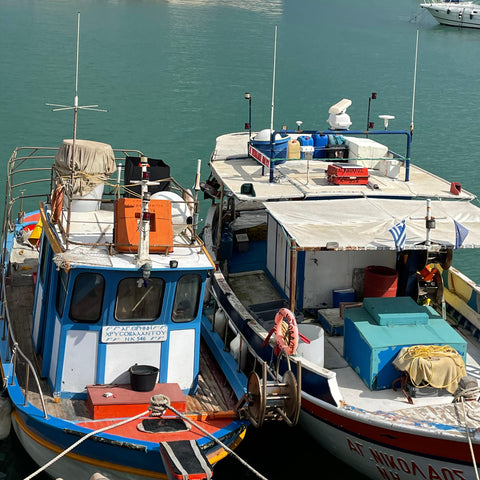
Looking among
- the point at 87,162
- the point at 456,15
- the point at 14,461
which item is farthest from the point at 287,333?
the point at 456,15

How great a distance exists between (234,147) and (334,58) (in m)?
38.2

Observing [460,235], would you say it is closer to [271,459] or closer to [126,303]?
[271,459]

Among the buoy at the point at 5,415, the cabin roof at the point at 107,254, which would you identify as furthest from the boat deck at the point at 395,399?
the buoy at the point at 5,415

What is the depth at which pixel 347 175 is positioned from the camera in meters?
15.9

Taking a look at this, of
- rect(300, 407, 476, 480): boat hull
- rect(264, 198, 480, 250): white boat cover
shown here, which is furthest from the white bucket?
rect(264, 198, 480, 250): white boat cover

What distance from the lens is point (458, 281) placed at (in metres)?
15.3

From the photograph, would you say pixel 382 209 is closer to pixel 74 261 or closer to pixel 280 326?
pixel 280 326

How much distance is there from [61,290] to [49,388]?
1.57m

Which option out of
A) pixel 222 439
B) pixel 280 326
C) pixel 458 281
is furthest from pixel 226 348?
pixel 458 281

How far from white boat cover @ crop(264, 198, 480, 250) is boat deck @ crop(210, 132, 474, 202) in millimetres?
689

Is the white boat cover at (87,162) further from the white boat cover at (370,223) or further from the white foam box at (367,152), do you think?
the white foam box at (367,152)

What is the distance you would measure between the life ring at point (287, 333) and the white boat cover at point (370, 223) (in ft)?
3.68

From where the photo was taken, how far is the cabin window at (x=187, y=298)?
466 inches

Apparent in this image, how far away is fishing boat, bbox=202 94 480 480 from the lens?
39.3 ft
